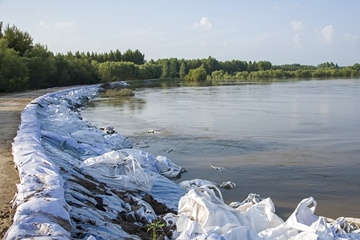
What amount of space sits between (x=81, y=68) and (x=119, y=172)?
4198cm

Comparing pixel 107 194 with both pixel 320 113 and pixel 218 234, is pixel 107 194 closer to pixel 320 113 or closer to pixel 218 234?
pixel 218 234

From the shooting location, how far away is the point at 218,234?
3.59 meters

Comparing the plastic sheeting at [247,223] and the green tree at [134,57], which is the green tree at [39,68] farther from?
the green tree at [134,57]

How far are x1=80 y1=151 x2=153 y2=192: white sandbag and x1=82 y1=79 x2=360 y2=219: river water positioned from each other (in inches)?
57.9

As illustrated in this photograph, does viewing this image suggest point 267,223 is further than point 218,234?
Yes

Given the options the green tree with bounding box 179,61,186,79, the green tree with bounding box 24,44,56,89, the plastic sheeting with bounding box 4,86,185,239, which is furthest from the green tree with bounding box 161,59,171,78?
the plastic sheeting with bounding box 4,86,185,239

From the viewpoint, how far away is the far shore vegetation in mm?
25623

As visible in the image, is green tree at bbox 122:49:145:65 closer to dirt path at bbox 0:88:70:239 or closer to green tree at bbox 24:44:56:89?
green tree at bbox 24:44:56:89

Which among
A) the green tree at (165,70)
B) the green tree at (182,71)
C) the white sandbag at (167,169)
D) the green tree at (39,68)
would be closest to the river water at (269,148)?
the white sandbag at (167,169)

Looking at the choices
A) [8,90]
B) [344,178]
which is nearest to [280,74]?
[8,90]

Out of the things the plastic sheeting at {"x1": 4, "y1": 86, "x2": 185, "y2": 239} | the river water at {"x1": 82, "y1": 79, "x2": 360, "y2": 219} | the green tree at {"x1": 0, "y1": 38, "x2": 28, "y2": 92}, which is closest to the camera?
the plastic sheeting at {"x1": 4, "y1": 86, "x2": 185, "y2": 239}

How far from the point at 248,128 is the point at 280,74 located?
65832 mm

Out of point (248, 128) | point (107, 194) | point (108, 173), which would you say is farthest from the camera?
point (248, 128)

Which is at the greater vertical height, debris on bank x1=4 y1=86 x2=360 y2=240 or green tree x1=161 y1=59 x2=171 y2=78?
green tree x1=161 y1=59 x2=171 y2=78
